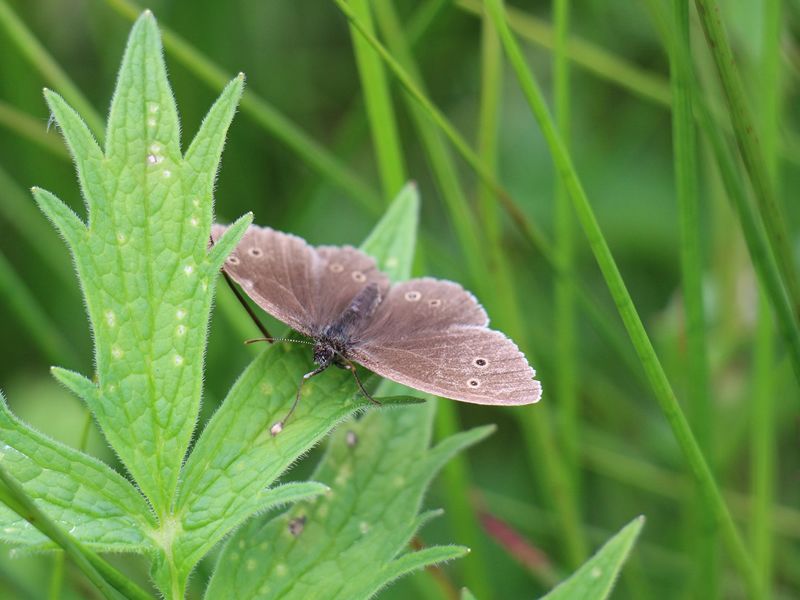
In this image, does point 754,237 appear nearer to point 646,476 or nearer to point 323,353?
point 323,353

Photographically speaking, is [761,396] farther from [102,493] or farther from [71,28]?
[71,28]

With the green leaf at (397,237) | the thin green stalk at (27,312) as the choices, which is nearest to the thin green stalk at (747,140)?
the green leaf at (397,237)

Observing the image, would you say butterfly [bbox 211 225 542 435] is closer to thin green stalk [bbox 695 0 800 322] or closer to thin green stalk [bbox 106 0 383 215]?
thin green stalk [bbox 106 0 383 215]

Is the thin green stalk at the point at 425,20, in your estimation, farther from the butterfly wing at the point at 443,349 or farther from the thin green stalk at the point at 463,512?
the thin green stalk at the point at 463,512

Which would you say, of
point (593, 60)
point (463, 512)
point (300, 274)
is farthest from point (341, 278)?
point (593, 60)

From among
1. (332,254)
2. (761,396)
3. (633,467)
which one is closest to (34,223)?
(332,254)

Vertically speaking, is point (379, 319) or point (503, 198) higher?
point (503, 198)
